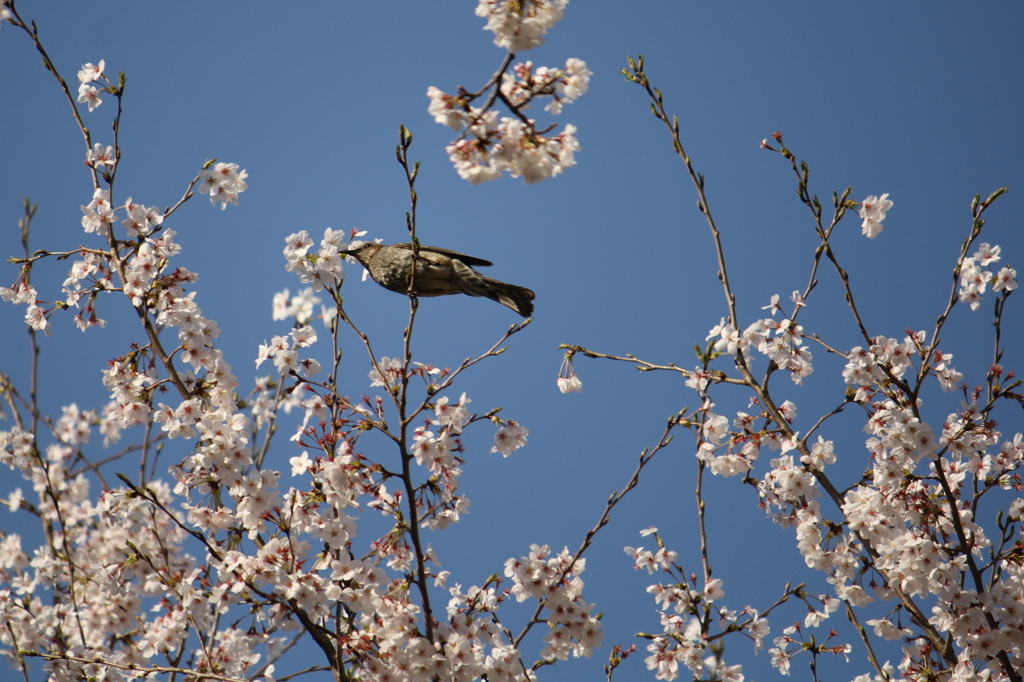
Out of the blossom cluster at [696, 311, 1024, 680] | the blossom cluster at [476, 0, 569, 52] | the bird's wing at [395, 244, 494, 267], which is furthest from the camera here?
the bird's wing at [395, 244, 494, 267]

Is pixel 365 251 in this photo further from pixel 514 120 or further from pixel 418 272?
pixel 514 120

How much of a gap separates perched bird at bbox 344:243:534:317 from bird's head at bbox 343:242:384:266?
6cm

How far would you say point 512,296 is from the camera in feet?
17.7

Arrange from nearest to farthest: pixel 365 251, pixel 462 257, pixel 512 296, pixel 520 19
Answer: pixel 520 19
pixel 512 296
pixel 462 257
pixel 365 251

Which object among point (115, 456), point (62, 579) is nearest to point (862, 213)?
point (115, 456)

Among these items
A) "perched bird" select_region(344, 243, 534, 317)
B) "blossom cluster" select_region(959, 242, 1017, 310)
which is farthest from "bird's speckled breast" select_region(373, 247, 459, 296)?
"blossom cluster" select_region(959, 242, 1017, 310)

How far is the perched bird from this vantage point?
5.39m

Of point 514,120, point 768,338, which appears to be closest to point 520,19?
point 514,120

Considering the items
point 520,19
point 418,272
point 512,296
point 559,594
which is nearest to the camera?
point 520,19

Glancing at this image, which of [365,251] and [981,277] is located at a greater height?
[365,251]

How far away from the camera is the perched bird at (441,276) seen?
539 cm

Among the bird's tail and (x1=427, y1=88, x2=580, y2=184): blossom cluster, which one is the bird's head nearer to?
the bird's tail

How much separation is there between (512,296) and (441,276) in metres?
0.67

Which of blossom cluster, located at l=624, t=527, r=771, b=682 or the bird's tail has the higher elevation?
the bird's tail
